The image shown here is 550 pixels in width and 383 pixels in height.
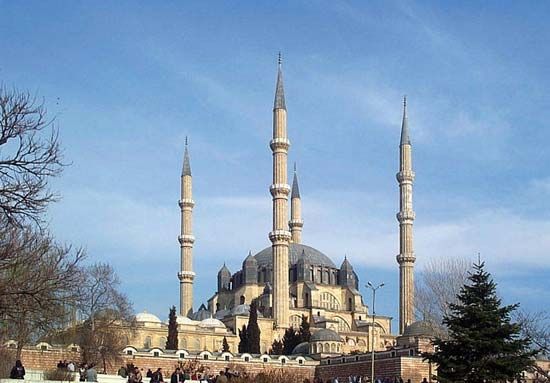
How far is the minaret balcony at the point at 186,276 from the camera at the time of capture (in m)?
59.2

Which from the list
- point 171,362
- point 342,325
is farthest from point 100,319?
point 342,325

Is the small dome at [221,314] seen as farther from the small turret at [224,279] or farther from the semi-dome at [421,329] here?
the semi-dome at [421,329]

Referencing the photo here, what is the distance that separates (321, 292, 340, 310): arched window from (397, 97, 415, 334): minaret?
9939mm

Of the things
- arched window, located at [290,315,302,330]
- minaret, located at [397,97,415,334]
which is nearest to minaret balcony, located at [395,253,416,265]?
minaret, located at [397,97,415,334]

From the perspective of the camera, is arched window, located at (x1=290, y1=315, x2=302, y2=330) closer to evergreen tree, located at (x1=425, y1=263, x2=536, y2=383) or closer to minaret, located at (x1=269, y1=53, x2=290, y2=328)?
minaret, located at (x1=269, y1=53, x2=290, y2=328)

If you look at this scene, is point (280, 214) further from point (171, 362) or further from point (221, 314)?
point (221, 314)

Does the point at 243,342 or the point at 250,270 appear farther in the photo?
the point at 250,270

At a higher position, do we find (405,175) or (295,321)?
(405,175)

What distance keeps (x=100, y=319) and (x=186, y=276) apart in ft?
76.0

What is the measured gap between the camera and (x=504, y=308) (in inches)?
942

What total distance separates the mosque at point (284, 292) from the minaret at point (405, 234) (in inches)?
2.2

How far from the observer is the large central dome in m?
63.7

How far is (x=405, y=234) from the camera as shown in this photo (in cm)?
5384

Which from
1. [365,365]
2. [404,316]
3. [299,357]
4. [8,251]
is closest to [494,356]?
[8,251]
